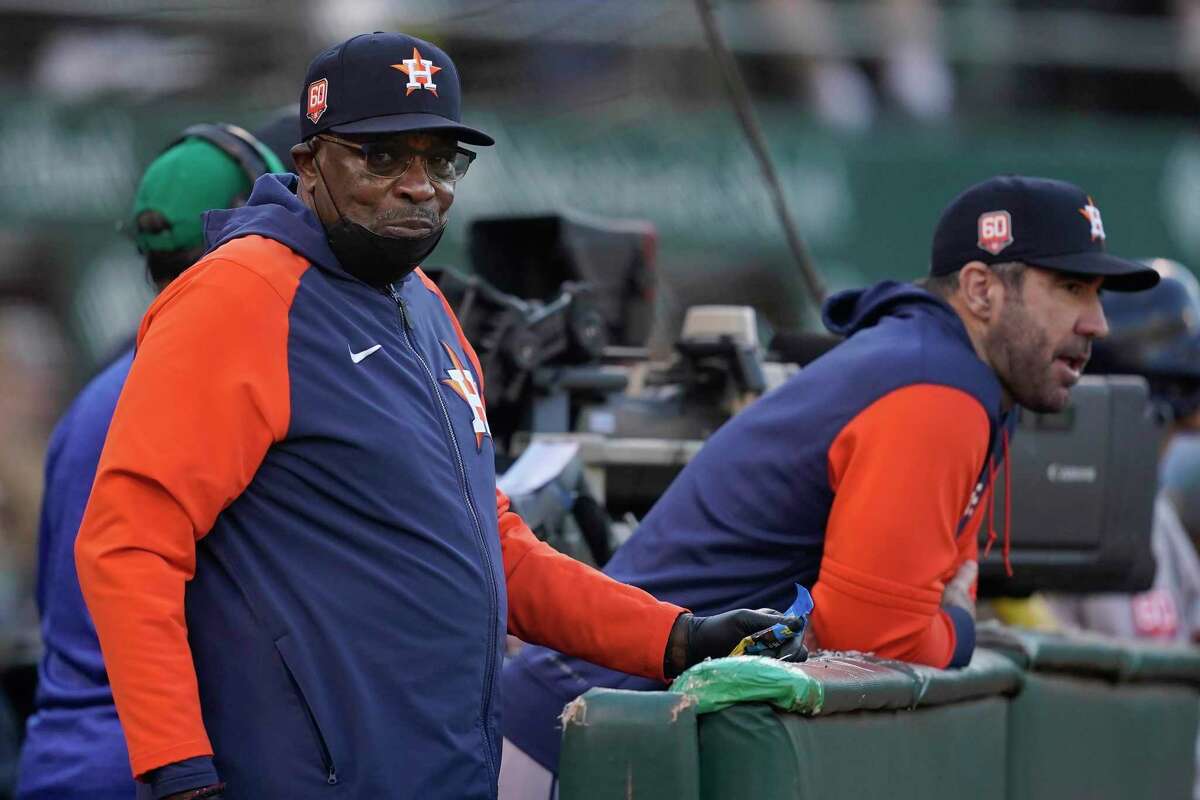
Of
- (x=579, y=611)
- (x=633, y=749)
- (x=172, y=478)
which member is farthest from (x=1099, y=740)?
(x=172, y=478)

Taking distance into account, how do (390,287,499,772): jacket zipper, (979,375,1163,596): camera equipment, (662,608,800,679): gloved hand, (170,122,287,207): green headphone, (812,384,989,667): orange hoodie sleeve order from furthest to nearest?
(979,375,1163,596): camera equipment
(170,122,287,207): green headphone
(812,384,989,667): orange hoodie sleeve
(662,608,800,679): gloved hand
(390,287,499,772): jacket zipper

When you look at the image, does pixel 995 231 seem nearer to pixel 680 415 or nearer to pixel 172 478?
pixel 680 415

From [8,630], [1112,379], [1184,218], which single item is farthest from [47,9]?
[1184,218]

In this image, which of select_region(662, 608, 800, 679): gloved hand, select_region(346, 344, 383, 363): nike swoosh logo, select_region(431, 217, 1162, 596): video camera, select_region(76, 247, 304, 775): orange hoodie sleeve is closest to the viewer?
select_region(76, 247, 304, 775): orange hoodie sleeve

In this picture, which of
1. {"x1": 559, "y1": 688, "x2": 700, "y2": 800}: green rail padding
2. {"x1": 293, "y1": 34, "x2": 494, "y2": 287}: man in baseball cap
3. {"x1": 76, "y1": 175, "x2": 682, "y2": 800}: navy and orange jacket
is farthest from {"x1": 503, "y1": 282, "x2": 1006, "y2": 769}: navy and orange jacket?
{"x1": 293, "y1": 34, "x2": 494, "y2": 287}: man in baseball cap

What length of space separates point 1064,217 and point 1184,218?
905 cm

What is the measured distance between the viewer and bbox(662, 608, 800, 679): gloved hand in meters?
2.95

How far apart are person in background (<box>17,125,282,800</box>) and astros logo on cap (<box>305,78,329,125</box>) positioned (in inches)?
34.5

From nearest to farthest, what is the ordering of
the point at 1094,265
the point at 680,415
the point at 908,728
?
the point at 908,728, the point at 1094,265, the point at 680,415

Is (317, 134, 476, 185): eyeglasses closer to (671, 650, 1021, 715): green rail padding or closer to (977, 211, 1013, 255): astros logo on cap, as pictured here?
(671, 650, 1021, 715): green rail padding

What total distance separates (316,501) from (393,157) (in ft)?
1.72

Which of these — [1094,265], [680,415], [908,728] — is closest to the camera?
[908,728]

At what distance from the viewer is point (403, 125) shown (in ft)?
8.87

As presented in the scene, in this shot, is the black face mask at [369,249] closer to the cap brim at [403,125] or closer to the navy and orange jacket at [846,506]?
the cap brim at [403,125]
